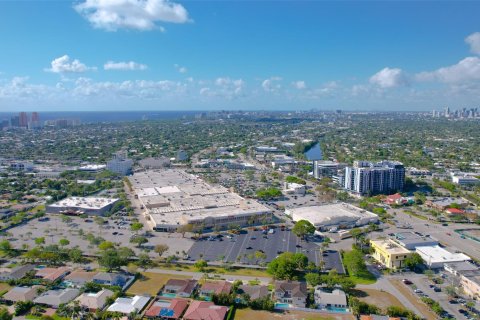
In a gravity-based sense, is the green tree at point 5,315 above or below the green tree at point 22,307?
above

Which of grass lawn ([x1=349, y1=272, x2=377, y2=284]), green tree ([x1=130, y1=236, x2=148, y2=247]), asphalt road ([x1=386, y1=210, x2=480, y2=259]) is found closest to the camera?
grass lawn ([x1=349, y1=272, x2=377, y2=284])

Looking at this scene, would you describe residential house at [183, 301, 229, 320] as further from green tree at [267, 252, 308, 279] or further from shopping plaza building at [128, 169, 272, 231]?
shopping plaza building at [128, 169, 272, 231]

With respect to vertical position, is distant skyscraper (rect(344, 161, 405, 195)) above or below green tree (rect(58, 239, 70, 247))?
above

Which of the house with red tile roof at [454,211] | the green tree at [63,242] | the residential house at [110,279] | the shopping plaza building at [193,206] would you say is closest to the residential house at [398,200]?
the house with red tile roof at [454,211]

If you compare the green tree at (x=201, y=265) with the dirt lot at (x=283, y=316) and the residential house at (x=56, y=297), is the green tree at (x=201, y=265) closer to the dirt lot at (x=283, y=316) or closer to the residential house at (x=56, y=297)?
the dirt lot at (x=283, y=316)

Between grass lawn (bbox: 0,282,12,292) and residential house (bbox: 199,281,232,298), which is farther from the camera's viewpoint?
grass lawn (bbox: 0,282,12,292)

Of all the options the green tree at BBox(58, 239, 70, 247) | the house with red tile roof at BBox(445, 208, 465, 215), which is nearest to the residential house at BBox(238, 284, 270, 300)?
the green tree at BBox(58, 239, 70, 247)

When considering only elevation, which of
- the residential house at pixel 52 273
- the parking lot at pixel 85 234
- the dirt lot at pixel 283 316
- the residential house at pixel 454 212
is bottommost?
the dirt lot at pixel 283 316
